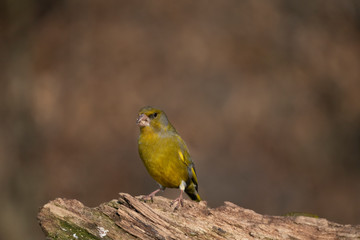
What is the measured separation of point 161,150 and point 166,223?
1.07m

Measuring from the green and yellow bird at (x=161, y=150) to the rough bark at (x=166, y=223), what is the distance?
1.64ft

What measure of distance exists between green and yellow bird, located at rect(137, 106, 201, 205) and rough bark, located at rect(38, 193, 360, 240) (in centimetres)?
50

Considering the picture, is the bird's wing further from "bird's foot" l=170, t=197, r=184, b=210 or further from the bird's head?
"bird's foot" l=170, t=197, r=184, b=210

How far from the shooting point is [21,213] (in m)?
12.4

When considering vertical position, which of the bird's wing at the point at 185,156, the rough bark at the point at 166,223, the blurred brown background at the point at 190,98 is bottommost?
the rough bark at the point at 166,223

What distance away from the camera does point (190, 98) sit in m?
13.4

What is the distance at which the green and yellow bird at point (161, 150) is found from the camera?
265 inches

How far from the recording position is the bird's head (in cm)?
675

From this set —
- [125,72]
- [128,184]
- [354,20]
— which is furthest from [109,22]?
[354,20]

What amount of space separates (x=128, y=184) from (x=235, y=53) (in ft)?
13.4

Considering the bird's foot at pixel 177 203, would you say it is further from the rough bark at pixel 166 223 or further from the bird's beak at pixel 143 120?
the bird's beak at pixel 143 120

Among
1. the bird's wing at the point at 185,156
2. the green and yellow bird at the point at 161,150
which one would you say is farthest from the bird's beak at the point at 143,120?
the bird's wing at the point at 185,156

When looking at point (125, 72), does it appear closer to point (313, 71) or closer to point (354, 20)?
point (313, 71)

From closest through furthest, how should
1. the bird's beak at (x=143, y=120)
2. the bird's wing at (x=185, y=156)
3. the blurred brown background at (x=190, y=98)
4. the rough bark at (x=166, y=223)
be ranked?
the rough bark at (x=166, y=223), the bird's beak at (x=143, y=120), the bird's wing at (x=185, y=156), the blurred brown background at (x=190, y=98)
